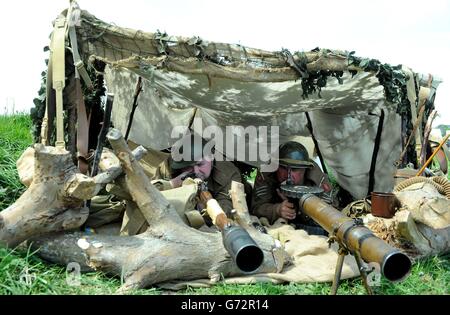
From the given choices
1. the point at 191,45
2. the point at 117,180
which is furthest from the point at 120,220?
the point at 191,45

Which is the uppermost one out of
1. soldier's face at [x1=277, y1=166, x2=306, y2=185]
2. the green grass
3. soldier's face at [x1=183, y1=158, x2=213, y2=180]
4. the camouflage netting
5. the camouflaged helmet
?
the camouflage netting

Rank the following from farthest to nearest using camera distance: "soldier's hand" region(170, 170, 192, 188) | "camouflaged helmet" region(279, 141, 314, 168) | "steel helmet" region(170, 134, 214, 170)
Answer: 1. "camouflaged helmet" region(279, 141, 314, 168)
2. "steel helmet" region(170, 134, 214, 170)
3. "soldier's hand" region(170, 170, 192, 188)

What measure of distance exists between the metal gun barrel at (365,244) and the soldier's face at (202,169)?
1745 millimetres

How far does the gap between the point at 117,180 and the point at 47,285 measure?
89 centimetres

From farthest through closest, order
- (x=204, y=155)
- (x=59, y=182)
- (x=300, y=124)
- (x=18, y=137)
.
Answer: (x=18, y=137) → (x=300, y=124) → (x=204, y=155) → (x=59, y=182)

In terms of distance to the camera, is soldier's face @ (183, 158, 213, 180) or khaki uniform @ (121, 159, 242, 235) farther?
khaki uniform @ (121, 159, 242, 235)

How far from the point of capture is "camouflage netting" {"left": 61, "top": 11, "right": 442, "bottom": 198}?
353cm

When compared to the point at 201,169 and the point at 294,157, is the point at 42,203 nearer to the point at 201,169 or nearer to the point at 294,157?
the point at 201,169

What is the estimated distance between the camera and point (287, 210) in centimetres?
459

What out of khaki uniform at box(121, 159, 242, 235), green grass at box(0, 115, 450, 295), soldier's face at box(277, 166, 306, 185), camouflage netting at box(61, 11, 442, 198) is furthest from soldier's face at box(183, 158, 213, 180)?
green grass at box(0, 115, 450, 295)

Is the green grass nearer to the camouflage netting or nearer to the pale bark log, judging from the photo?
the pale bark log

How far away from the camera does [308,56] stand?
3.75 meters

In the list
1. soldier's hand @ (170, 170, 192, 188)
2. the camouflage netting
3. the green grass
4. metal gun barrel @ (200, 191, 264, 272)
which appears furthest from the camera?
soldier's hand @ (170, 170, 192, 188)
